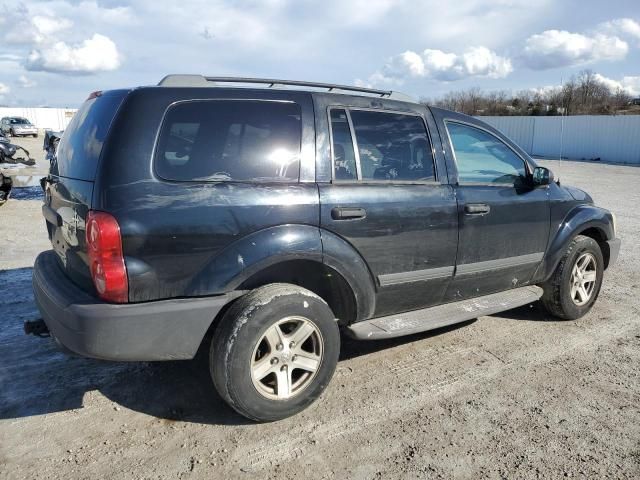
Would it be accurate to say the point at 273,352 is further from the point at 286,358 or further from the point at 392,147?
the point at 392,147

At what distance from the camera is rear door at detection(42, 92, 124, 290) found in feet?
9.28

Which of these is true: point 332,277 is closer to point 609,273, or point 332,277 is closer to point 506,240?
point 506,240

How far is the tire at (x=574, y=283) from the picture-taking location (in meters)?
4.59

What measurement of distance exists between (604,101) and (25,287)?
1999 inches

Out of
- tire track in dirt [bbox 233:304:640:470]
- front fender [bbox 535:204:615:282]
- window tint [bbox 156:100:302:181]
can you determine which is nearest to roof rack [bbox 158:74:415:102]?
window tint [bbox 156:100:302:181]

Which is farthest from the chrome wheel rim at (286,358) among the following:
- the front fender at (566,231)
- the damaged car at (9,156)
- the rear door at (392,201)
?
the damaged car at (9,156)

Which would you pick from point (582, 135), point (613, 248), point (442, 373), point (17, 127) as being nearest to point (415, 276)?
point (442, 373)

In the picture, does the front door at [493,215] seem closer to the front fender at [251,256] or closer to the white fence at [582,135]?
the front fender at [251,256]

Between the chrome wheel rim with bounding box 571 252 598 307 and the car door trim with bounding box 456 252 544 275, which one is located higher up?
the car door trim with bounding box 456 252 544 275

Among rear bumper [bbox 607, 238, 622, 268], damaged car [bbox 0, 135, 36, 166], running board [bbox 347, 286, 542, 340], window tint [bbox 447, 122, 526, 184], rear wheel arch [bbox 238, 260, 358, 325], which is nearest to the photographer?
rear wheel arch [bbox 238, 260, 358, 325]

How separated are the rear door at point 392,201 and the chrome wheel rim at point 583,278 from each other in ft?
5.36

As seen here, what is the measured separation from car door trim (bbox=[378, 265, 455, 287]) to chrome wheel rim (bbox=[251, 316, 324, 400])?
0.65 m

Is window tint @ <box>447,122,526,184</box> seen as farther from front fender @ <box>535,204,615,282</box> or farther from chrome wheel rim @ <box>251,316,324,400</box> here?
chrome wheel rim @ <box>251,316,324,400</box>

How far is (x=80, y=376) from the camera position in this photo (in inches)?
141
